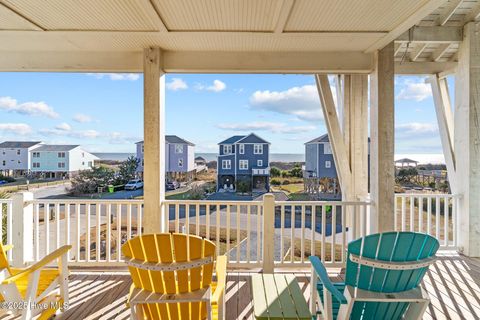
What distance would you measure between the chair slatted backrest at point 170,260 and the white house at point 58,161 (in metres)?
4.48

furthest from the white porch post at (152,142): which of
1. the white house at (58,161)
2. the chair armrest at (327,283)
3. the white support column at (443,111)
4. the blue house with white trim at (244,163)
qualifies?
the white support column at (443,111)

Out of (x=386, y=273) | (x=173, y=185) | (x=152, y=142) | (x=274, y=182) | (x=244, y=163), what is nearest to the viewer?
(x=386, y=273)

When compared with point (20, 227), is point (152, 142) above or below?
above

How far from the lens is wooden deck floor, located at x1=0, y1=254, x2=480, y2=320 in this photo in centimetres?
263

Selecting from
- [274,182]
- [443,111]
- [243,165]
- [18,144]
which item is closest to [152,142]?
[243,165]

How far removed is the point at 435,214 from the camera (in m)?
4.50

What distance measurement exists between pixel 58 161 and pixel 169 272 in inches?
206

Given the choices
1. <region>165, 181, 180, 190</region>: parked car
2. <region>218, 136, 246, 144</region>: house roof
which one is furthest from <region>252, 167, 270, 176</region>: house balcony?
<region>165, 181, 180, 190</region>: parked car

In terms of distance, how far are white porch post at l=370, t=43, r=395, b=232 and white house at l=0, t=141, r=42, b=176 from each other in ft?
20.0

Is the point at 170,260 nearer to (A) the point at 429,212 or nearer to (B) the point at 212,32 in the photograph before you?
(B) the point at 212,32

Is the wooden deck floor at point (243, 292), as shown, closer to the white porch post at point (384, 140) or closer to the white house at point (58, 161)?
the white porch post at point (384, 140)

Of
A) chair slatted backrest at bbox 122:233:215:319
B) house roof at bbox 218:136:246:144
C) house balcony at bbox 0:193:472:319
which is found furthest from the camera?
house roof at bbox 218:136:246:144

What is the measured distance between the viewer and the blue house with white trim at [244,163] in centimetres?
606

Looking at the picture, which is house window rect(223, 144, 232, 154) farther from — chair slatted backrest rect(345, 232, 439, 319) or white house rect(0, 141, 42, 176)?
chair slatted backrest rect(345, 232, 439, 319)
